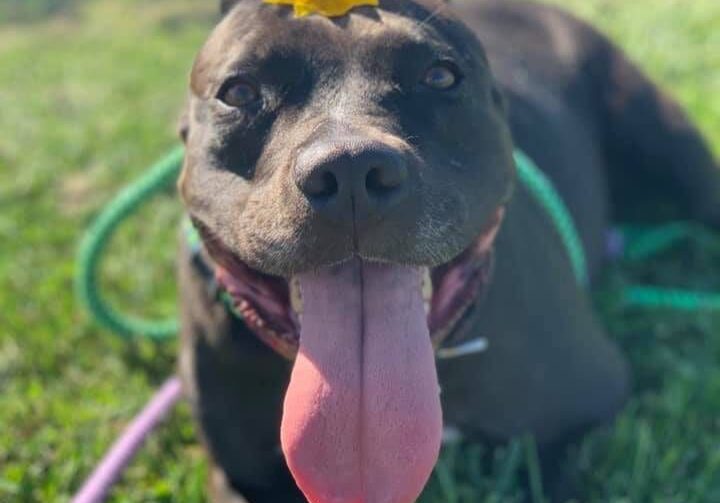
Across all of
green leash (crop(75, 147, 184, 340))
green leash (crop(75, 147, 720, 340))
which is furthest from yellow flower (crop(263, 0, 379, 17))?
green leash (crop(75, 147, 184, 340))

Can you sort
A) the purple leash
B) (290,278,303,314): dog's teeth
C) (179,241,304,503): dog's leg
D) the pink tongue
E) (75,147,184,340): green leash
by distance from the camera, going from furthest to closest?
(75,147,184,340): green leash < the purple leash < (179,241,304,503): dog's leg < (290,278,303,314): dog's teeth < the pink tongue

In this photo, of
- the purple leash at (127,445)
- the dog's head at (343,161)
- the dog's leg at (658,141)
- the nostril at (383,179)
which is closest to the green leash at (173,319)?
the purple leash at (127,445)

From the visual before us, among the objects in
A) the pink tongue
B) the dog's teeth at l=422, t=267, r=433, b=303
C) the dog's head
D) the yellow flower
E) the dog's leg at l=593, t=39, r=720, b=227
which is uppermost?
the yellow flower

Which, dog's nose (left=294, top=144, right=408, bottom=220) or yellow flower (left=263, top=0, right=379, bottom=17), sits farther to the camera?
yellow flower (left=263, top=0, right=379, bottom=17)

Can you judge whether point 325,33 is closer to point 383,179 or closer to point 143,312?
point 383,179

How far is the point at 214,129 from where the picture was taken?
267 cm

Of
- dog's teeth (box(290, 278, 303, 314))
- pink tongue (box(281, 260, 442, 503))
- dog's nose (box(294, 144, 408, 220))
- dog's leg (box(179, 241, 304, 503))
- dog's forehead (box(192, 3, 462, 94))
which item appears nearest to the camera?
dog's nose (box(294, 144, 408, 220))

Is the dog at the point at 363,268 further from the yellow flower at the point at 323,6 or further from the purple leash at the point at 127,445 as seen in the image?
the purple leash at the point at 127,445

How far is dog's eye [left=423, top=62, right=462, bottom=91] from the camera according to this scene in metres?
2.60

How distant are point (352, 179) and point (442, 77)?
0.60 metres

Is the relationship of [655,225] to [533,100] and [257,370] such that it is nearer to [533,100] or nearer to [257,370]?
[533,100]

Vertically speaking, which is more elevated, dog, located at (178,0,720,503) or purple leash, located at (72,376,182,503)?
dog, located at (178,0,720,503)

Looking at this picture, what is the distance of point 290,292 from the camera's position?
249cm

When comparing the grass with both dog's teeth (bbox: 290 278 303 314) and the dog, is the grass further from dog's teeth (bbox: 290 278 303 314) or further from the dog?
dog's teeth (bbox: 290 278 303 314)
